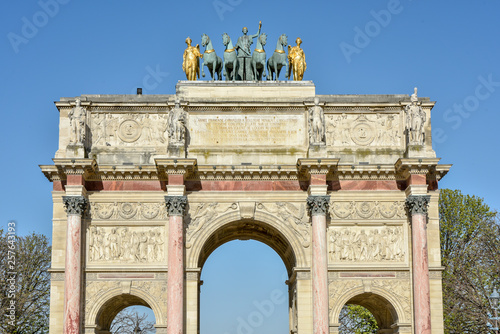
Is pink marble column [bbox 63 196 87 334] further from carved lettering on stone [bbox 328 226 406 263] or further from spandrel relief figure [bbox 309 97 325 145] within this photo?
carved lettering on stone [bbox 328 226 406 263]

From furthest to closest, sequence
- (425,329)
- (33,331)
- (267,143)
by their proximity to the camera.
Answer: (33,331)
(267,143)
(425,329)

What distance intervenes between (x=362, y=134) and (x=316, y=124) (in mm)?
2198

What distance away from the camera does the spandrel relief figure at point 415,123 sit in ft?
126

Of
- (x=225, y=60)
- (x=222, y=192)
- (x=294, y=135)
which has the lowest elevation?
(x=222, y=192)

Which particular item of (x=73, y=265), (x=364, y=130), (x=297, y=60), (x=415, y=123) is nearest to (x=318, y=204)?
(x=364, y=130)

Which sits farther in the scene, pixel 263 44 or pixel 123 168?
pixel 263 44

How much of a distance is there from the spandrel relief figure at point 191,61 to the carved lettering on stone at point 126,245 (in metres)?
6.91

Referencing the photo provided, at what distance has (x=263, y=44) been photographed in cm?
4141

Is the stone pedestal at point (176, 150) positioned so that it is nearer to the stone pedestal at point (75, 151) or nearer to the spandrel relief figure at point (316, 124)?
the stone pedestal at point (75, 151)

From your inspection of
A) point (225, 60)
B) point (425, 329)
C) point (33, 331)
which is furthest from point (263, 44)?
point (33, 331)

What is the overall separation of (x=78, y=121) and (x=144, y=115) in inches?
108

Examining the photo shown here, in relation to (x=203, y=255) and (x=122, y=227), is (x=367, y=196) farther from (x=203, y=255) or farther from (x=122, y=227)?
(x=122, y=227)

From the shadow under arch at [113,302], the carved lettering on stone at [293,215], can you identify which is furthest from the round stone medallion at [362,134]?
the shadow under arch at [113,302]

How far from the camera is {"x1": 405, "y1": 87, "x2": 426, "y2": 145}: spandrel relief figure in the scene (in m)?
38.3
